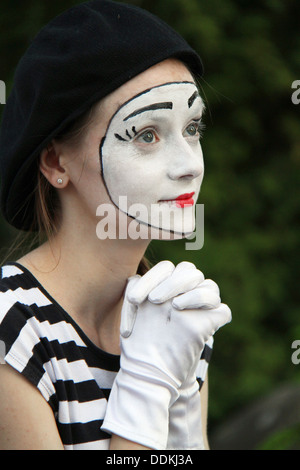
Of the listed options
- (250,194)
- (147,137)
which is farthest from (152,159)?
(250,194)

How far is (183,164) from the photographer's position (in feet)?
5.14

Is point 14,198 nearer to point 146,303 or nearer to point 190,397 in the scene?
point 146,303

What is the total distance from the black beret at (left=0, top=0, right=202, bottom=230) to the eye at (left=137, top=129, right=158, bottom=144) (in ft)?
0.41

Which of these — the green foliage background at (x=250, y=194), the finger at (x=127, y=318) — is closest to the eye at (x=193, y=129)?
the finger at (x=127, y=318)

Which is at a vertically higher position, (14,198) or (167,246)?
(14,198)

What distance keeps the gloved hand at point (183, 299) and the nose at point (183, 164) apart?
20 cm

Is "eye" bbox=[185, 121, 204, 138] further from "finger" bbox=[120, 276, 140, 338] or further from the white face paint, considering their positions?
"finger" bbox=[120, 276, 140, 338]

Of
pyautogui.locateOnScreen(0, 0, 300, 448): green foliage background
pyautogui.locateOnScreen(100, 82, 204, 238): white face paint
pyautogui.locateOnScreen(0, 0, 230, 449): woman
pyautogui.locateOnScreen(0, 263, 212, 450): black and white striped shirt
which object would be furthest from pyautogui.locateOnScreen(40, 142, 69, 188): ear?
pyautogui.locateOnScreen(0, 0, 300, 448): green foliage background

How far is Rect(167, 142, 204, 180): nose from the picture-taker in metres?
1.56

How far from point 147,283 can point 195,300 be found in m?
0.11

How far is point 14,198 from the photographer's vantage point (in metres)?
1.72

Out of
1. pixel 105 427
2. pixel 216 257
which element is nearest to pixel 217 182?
pixel 216 257

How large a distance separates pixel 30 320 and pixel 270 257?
236cm

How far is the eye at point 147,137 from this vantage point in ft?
5.16
